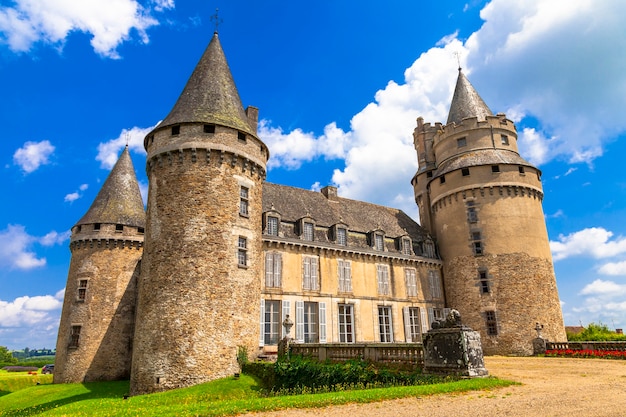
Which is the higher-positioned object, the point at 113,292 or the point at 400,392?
the point at 113,292

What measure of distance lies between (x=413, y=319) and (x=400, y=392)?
57.1ft

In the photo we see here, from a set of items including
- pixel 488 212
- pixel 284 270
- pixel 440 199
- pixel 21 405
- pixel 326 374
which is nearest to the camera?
pixel 326 374

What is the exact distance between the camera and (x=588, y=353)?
19969mm

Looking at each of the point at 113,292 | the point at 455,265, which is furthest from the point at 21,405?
the point at 455,265

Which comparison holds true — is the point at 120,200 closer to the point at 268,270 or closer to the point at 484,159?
the point at 268,270

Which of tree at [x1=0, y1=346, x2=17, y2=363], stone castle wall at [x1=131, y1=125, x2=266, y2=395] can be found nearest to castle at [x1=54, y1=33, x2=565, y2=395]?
stone castle wall at [x1=131, y1=125, x2=266, y2=395]

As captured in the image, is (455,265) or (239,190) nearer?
(239,190)

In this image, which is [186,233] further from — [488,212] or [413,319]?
[488,212]

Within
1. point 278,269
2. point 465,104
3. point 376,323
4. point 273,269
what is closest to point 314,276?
point 278,269

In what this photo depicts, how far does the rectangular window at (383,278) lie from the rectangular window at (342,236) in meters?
2.72

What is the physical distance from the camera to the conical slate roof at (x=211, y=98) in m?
19.2

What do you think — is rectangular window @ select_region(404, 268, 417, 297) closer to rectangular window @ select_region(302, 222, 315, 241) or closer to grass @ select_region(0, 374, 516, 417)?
rectangular window @ select_region(302, 222, 315, 241)

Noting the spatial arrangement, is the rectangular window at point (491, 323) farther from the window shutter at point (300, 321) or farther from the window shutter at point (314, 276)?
the window shutter at point (300, 321)

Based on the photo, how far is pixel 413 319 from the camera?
86.4 feet
